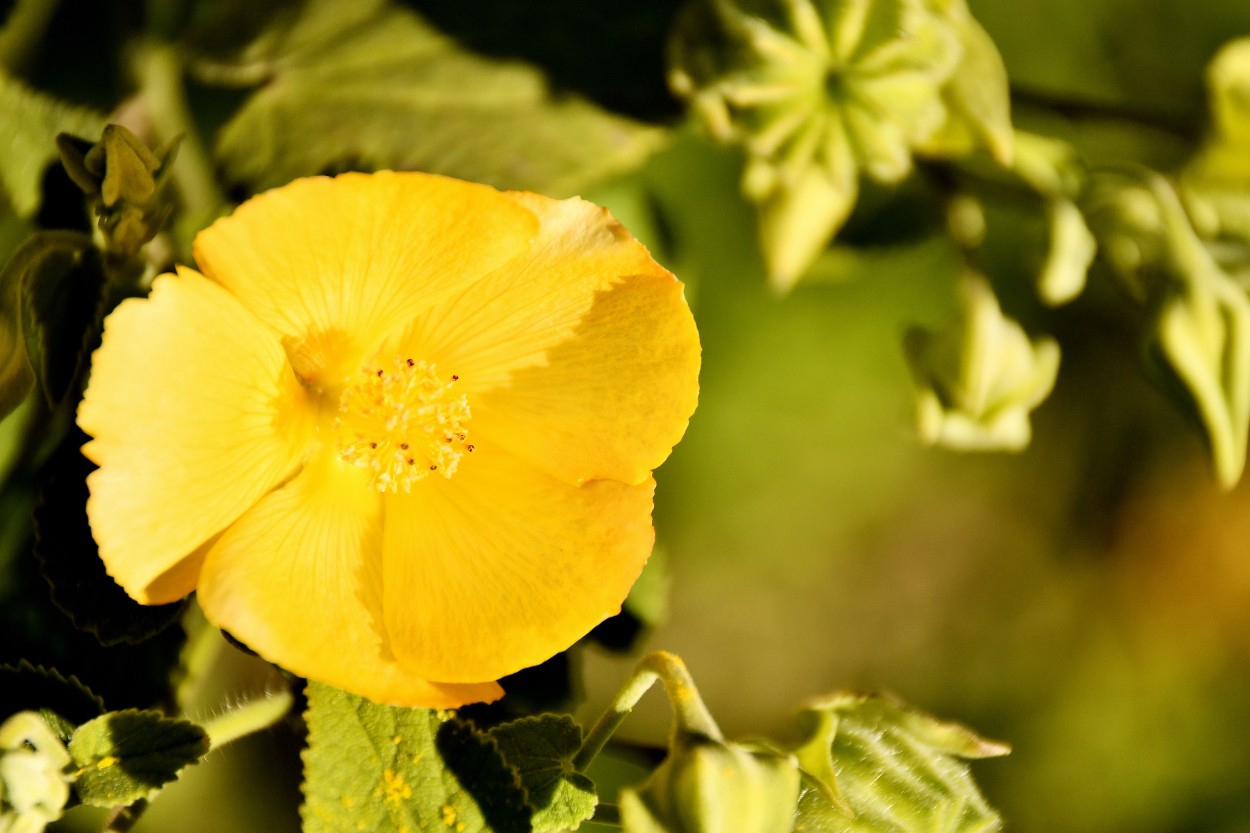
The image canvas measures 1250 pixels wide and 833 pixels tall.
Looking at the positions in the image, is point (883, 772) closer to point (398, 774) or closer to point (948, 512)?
point (398, 774)

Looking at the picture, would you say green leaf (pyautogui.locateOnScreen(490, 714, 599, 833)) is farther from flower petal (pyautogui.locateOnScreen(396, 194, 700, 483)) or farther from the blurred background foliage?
the blurred background foliage

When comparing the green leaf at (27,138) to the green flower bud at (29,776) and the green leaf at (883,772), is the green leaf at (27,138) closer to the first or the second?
the green flower bud at (29,776)

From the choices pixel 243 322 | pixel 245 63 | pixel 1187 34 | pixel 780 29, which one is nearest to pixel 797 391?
pixel 1187 34

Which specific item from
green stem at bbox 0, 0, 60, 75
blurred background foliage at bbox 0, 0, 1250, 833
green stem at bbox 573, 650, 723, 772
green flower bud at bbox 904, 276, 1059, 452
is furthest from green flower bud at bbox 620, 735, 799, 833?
green stem at bbox 0, 0, 60, 75

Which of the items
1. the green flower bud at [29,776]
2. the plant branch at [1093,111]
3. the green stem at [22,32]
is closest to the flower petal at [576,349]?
the green flower bud at [29,776]

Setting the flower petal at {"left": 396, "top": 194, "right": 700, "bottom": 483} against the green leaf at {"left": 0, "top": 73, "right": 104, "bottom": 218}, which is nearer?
the flower petal at {"left": 396, "top": 194, "right": 700, "bottom": 483}
